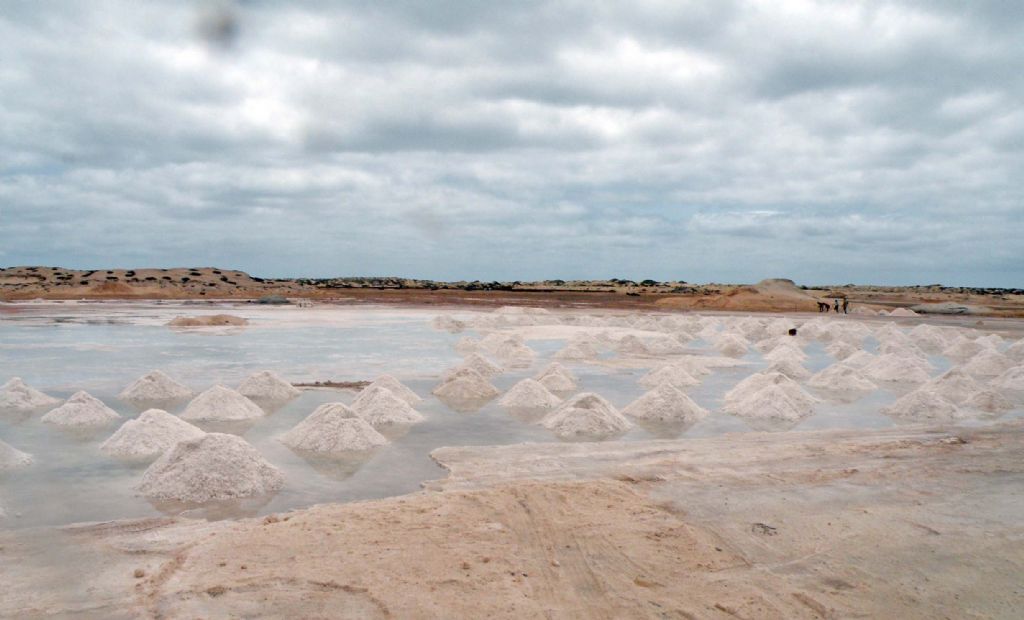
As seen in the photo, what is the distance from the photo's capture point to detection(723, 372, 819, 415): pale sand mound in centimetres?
1016

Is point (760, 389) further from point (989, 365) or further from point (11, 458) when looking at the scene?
point (11, 458)

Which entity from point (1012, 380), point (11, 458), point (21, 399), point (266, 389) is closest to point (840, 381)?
point (1012, 380)

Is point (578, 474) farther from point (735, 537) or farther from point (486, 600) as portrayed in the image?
Result: point (486, 600)

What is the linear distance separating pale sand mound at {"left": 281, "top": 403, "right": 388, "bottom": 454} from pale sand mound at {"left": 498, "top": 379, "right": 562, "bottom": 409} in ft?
9.05

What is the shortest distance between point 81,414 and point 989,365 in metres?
16.6

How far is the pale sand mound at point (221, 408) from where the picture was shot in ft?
29.7

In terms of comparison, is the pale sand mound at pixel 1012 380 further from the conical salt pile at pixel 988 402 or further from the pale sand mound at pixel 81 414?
the pale sand mound at pixel 81 414

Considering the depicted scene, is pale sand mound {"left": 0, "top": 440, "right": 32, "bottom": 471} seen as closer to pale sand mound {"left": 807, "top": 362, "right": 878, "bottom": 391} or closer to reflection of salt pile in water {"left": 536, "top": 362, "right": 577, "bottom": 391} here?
reflection of salt pile in water {"left": 536, "top": 362, "right": 577, "bottom": 391}

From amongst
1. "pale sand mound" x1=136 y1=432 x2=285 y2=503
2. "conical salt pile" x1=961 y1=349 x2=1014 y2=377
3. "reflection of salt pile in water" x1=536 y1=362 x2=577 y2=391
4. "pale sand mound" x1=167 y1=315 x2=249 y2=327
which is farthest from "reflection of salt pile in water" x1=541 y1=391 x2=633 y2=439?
"pale sand mound" x1=167 y1=315 x2=249 y2=327

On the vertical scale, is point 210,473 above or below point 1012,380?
below

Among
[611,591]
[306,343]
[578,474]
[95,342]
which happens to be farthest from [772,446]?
[95,342]

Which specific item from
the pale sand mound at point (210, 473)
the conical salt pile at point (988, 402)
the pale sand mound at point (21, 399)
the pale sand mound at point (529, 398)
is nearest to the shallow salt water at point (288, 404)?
the pale sand mound at point (210, 473)

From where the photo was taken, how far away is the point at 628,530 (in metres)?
4.93

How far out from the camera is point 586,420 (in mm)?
8547
